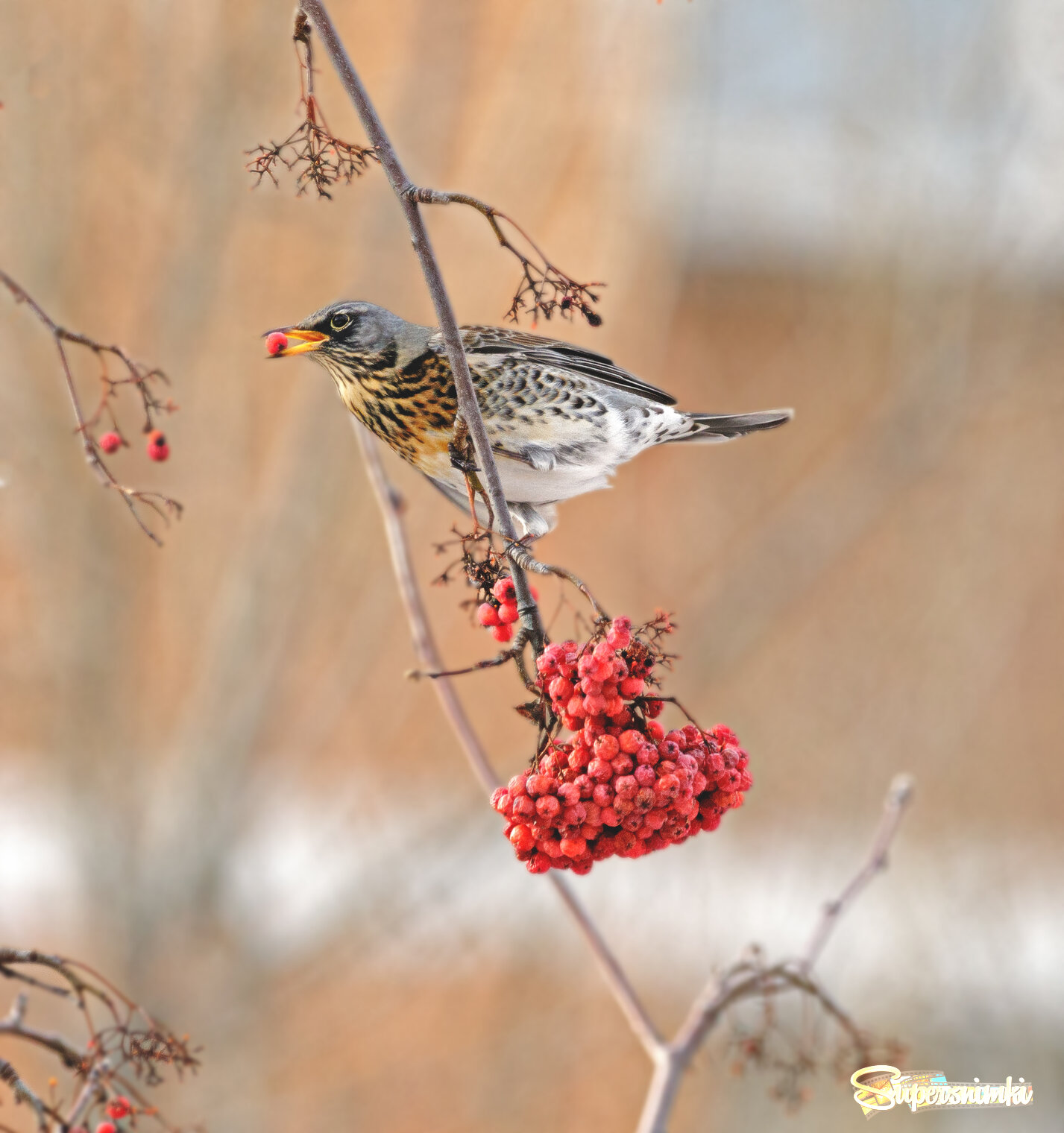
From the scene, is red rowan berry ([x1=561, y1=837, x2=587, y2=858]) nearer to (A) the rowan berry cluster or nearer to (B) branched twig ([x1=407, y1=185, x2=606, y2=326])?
(A) the rowan berry cluster

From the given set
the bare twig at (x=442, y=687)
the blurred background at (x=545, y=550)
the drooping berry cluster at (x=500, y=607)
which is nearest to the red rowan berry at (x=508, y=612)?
the drooping berry cluster at (x=500, y=607)

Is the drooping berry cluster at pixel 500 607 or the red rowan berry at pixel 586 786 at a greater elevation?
the drooping berry cluster at pixel 500 607

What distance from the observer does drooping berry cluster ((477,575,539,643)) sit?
2.80 ft

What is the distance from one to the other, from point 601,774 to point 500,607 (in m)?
0.19

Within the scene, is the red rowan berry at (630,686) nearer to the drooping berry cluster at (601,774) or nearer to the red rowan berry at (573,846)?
the drooping berry cluster at (601,774)

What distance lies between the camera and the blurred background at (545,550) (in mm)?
3254

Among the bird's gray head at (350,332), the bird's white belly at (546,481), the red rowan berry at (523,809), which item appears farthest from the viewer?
the bird's white belly at (546,481)

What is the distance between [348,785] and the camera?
179 inches

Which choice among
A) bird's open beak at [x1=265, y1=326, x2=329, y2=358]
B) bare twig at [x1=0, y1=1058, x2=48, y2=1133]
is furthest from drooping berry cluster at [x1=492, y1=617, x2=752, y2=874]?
bird's open beak at [x1=265, y1=326, x2=329, y2=358]

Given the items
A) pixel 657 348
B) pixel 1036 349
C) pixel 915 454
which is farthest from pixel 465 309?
pixel 1036 349

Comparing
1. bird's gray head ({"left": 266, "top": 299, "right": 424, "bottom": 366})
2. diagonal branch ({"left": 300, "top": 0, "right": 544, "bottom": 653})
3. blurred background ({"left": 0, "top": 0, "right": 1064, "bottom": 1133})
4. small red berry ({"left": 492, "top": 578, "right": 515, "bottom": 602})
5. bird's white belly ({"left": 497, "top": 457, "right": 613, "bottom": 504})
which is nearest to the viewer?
diagonal branch ({"left": 300, "top": 0, "right": 544, "bottom": 653})

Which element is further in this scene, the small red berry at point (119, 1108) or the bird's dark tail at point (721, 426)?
the bird's dark tail at point (721, 426)

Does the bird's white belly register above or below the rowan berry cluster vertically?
above

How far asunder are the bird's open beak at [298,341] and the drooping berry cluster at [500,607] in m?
0.34
